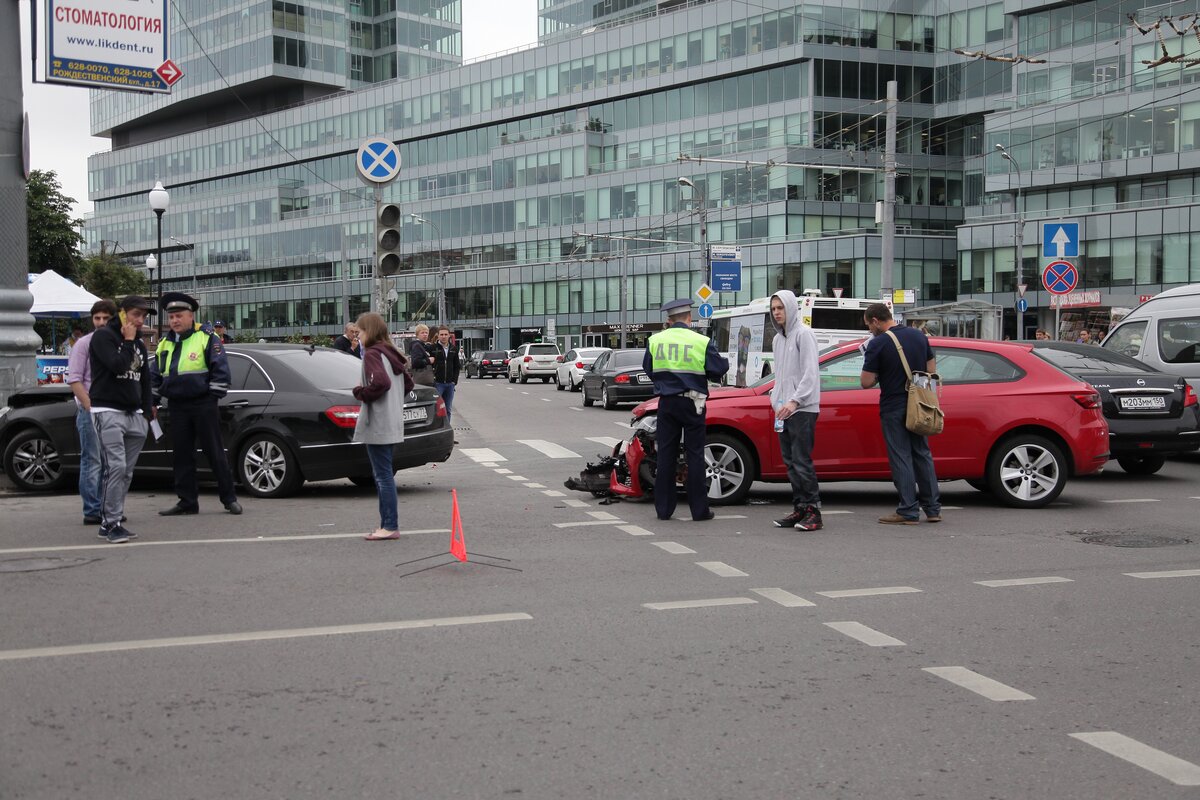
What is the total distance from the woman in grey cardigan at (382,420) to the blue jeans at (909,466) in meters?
4.10

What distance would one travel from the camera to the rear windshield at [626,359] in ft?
96.9

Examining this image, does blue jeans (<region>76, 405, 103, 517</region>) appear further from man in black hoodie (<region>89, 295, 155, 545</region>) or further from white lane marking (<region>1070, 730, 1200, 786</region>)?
white lane marking (<region>1070, 730, 1200, 786</region>)

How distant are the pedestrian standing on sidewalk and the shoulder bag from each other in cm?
654

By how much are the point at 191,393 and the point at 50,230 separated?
47.0 m

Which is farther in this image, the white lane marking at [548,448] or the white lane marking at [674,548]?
the white lane marking at [548,448]

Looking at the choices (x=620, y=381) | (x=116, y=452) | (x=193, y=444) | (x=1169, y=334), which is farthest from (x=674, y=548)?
(x=620, y=381)

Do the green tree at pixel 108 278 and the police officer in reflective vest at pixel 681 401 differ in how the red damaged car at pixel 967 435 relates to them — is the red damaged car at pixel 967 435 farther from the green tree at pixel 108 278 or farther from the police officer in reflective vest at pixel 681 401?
the green tree at pixel 108 278

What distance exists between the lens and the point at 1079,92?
59.0m

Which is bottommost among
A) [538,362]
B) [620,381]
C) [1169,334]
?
[538,362]

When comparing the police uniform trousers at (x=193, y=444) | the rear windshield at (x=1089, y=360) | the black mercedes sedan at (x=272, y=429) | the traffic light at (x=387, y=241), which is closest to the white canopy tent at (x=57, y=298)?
the black mercedes sedan at (x=272, y=429)

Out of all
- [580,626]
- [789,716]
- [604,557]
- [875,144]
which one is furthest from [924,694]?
[875,144]

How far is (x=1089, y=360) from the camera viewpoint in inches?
589

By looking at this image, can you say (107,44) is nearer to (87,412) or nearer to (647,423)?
(87,412)

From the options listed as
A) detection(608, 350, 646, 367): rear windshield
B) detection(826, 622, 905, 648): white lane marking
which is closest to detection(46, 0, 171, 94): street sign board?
detection(826, 622, 905, 648): white lane marking
